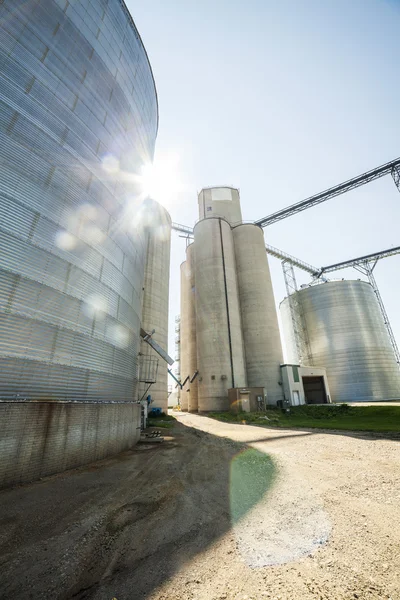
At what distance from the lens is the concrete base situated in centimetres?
664

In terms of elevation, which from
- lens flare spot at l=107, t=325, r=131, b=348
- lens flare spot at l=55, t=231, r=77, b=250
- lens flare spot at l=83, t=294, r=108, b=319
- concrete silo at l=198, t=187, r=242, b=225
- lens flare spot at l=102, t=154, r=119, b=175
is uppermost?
concrete silo at l=198, t=187, r=242, b=225

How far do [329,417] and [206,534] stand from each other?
2446 centimetres

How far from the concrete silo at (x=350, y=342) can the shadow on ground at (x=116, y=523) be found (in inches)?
1391

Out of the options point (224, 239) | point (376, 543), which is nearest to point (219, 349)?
point (224, 239)

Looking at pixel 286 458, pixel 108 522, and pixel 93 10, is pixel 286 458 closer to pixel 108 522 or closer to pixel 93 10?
pixel 108 522

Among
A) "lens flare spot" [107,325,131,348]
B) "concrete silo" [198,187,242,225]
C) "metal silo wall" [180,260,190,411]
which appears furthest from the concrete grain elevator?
"lens flare spot" [107,325,131,348]

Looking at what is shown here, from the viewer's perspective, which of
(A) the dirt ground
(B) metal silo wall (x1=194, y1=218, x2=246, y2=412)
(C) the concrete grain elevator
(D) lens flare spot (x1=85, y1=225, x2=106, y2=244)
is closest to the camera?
(A) the dirt ground

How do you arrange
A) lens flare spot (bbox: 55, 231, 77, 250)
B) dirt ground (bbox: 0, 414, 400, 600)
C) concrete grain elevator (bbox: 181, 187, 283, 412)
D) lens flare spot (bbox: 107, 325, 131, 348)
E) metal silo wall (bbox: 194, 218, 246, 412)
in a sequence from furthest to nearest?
1. concrete grain elevator (bbox: 181, 187, 283, 412)
2. metal silo wall (bbox: 194, 218, 246, 412)
3. lens flare spot (bbox: 107, 325, 131, 348)
4. lens flare spot (bbox: 55, 231, 77, 250)
5. dirt ground (bbox: 0, 414, 400, 600)

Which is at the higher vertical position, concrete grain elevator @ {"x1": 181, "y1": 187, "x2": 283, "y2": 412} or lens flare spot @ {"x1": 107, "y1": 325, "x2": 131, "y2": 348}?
concrete grain elevator @ {"x1": 181, "y1": 187, "x2": 283, "y2": 412}

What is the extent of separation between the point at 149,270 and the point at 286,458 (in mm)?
26831

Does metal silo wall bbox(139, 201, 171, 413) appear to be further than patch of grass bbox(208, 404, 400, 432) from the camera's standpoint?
Yes

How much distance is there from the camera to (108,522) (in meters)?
4.75

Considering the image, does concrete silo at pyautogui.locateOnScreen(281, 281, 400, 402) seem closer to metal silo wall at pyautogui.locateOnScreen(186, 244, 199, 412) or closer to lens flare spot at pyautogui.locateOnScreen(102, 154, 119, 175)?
metal silo wall at pyautogui.locateOnScreen(186, 244, 199, 412)

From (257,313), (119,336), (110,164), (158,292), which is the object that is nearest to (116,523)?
(119,336)
